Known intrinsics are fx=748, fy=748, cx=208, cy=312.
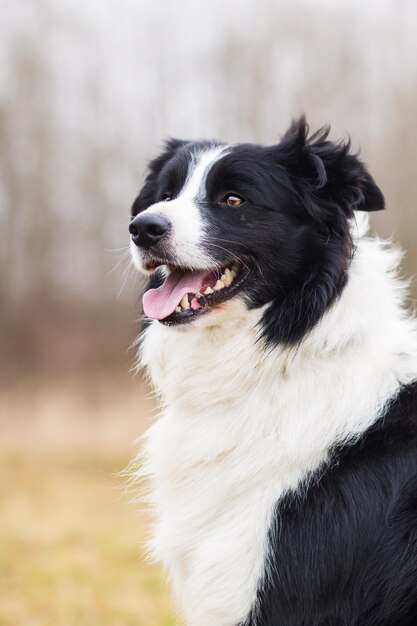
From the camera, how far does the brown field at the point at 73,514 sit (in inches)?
200

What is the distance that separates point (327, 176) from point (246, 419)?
1.08m

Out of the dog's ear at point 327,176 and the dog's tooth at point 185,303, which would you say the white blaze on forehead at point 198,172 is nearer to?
the dog's ear at point 327,176

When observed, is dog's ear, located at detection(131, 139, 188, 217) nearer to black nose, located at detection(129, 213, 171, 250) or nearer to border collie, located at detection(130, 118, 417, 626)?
border collie, located at detection(130, 118, 417, 626)

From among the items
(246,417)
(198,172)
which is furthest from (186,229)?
(246,417)

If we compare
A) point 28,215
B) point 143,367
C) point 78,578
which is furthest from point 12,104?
point 143,367

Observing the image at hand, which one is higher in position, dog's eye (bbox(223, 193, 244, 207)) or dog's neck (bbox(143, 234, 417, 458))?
dog's eye (bbox(223, 193, 244, 207))

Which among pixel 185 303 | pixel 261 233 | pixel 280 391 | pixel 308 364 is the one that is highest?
pixel 261 233

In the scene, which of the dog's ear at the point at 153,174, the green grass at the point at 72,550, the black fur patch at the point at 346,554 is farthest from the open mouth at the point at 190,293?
the green grass at the point at 72,550

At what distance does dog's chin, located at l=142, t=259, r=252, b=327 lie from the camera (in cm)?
297

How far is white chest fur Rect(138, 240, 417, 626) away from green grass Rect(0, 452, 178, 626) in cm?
89

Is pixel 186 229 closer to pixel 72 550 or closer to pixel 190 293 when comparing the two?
pixel 190 293

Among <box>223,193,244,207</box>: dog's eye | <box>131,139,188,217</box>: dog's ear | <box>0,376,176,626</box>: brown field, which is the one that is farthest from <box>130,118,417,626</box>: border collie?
<box>0,376,176,626</box>: brown field

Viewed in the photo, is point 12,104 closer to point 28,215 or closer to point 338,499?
point 28,215

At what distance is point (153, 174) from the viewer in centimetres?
378
